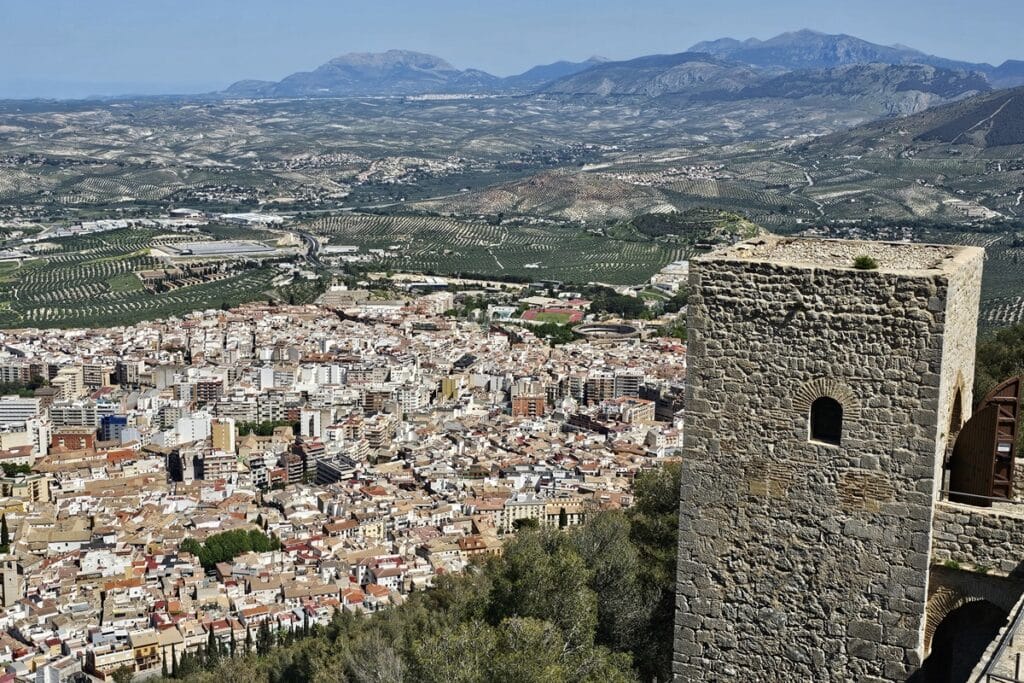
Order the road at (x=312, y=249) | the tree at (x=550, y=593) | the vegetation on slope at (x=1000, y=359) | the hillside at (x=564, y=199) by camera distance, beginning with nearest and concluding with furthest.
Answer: the tree at (x=550, y=593) < the vegetation on slope at (x=1000, y=359) < the road at (x=312, y=249) < the hillside at (x=564, y=199)

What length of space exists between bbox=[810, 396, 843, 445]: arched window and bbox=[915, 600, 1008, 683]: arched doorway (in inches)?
39.1

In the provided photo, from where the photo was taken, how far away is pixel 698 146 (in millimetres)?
169000

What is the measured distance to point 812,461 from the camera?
5.49m

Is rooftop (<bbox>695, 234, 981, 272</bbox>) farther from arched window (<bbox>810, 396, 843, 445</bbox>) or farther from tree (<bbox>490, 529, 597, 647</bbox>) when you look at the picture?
tree (<bbox>490, 529, 597, 647</bbox>)

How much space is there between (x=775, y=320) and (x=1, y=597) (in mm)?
27979

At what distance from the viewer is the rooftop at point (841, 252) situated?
6.07m

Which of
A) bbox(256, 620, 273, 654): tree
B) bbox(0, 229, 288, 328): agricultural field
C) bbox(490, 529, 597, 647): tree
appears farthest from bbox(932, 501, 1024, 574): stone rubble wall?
bbox(0, 229, 288, 328): agricultural field

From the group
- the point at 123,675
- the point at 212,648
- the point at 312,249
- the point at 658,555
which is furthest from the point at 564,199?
the point at 658,555

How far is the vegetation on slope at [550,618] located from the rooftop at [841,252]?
3.31 meters

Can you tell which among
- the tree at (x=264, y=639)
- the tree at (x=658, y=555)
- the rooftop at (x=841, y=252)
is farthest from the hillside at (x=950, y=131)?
the rooftop at (x=841, y=252)

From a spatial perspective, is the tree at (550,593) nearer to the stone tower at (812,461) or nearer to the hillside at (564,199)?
the stone tower at (812,461)

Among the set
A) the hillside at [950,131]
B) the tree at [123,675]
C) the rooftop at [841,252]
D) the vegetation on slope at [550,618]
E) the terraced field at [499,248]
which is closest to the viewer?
the rooftop at [841,252]

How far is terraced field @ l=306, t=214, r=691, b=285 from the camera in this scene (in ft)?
268

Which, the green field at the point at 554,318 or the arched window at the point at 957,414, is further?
the green field at the point at 554,318
